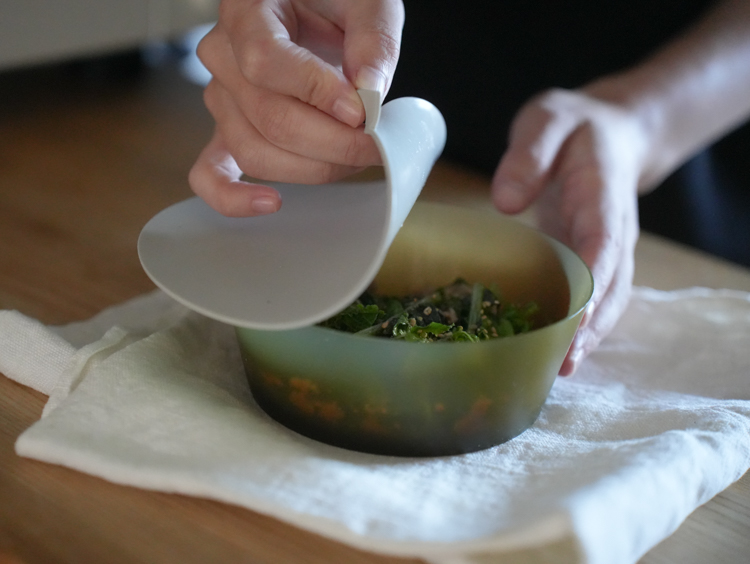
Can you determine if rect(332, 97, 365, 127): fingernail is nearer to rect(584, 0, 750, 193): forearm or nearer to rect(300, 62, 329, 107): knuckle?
rect(300, 62, 329, 107): knuckle

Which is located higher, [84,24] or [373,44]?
[373,44]

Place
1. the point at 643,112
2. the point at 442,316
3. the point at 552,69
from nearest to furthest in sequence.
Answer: the point at 442,316 → the point at 643,112 → the point at 552,69

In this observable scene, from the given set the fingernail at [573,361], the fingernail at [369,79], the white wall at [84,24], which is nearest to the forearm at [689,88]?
the fingernail at [573,361]

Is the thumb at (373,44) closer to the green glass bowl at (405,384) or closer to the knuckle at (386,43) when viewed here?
the knuckle at (386,43)

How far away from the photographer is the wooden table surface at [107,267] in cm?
41

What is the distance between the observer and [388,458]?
467 millimetres

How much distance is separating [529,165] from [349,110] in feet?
1.12

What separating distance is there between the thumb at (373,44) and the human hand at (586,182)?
0.86 ft

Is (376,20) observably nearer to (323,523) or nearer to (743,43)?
(323,523)

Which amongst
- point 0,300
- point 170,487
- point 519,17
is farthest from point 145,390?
point 519,17

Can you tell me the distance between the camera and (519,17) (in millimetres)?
1122

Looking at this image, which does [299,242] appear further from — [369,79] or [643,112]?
[643,112]

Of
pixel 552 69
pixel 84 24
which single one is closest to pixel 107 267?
pixel 84 24

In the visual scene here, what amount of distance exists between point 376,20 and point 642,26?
27.4 inches
